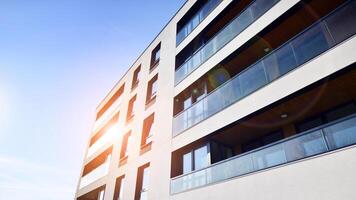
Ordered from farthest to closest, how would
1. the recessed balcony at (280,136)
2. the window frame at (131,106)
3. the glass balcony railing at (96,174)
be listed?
1. the window frame at (131,106)
2. the glass balcony railing at (96,174)
3. the recessed balcony at (280,136)

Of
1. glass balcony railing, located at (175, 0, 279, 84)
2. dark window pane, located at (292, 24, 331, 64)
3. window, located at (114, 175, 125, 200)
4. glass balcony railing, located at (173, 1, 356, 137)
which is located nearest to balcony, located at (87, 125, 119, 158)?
window, located at (114, 175, 125, 200)

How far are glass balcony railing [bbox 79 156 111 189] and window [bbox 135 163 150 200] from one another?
14.7 ft

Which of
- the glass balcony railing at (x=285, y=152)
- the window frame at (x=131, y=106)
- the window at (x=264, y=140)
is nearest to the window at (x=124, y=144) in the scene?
the window frame at (x=131, y=106)

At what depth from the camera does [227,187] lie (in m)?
7.28

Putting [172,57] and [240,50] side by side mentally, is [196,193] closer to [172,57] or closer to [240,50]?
[240,50]

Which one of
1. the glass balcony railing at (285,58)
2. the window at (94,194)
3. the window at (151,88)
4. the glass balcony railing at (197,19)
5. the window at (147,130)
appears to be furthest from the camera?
the window at (94,194)

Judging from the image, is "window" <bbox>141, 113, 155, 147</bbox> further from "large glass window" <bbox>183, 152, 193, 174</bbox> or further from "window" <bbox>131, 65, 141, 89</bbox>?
"window" <bbox>131, 65, 141, 89</bbox>

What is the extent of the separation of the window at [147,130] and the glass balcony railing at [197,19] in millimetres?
4870

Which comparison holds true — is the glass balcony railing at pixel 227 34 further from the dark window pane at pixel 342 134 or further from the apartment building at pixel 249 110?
the dark window pane at pixel 342 134

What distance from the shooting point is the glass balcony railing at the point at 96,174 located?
16.2m

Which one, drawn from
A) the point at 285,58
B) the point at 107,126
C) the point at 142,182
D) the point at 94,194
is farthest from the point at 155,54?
the point at 94,194

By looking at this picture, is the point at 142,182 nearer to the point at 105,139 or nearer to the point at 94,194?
the point at 105,139

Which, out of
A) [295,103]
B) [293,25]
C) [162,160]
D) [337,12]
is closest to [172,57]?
[162,160]

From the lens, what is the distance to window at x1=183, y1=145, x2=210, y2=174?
9288mm
